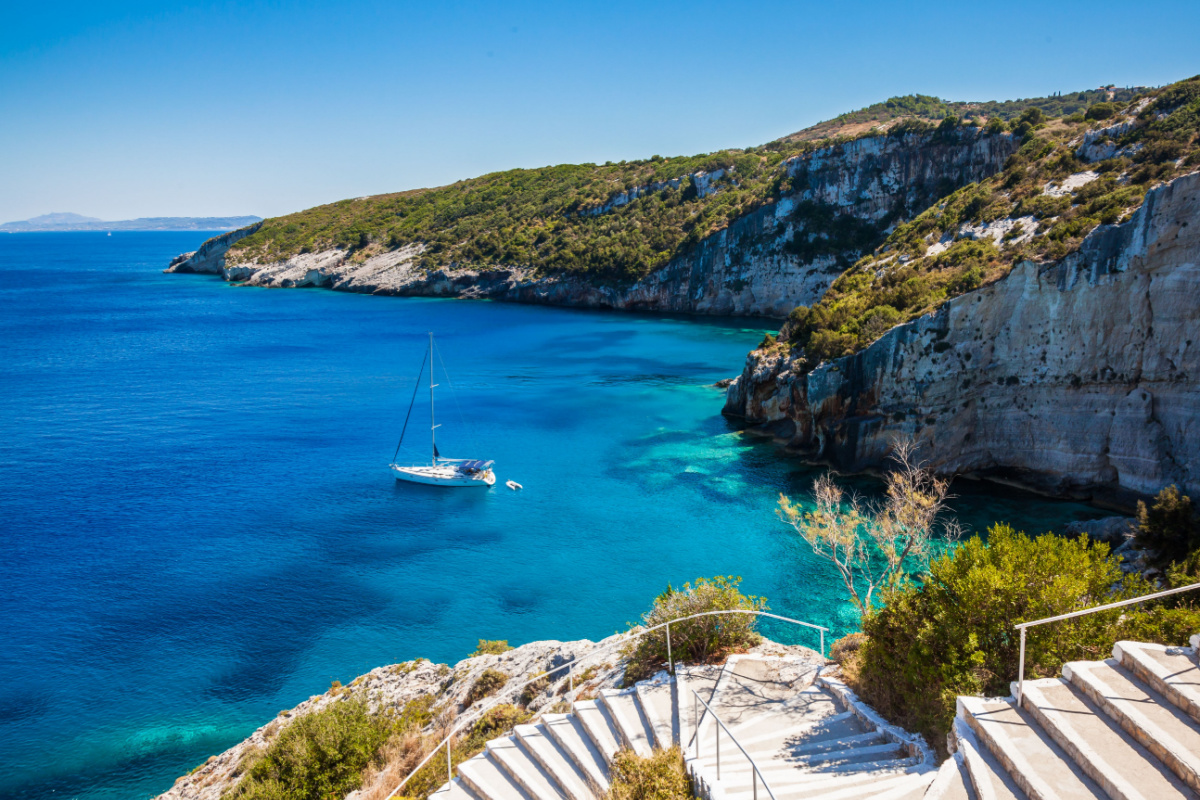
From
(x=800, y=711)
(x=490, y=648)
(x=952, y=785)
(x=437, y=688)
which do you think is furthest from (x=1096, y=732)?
(x=490, y=648)

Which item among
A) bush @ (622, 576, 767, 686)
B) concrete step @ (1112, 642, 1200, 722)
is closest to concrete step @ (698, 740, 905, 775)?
concrete step @ (1112, 642, 1200, 722)

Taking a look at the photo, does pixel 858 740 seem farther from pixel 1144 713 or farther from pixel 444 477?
pixel 444 477

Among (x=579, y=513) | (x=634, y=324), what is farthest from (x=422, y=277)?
(x=579, y=513)

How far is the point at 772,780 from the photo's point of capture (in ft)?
28.0

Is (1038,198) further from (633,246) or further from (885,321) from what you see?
(633,246)

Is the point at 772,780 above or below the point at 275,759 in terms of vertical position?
above

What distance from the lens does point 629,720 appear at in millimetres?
10953

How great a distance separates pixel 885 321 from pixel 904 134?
5265 centimetres

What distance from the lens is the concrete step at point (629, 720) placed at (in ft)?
33.4

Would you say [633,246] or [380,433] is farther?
[633,246]

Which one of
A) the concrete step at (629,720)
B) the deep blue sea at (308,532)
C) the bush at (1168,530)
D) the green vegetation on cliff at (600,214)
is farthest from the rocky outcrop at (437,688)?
the green vegetation on cliff at (600,214)

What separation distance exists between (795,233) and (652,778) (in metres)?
83.2

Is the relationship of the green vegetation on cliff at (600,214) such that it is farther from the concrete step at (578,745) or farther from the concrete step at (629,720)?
the concrete step at (578,745)

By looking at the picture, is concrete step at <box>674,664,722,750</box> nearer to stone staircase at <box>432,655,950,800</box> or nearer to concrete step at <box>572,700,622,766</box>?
stone staircase at <box>432,655,950,800</box>
